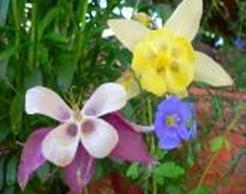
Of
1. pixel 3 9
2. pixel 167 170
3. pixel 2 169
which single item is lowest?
pixel 2 169

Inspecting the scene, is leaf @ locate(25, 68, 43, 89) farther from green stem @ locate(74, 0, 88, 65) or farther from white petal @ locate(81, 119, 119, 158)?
white petal @ locate(81, 119, 119, 158)

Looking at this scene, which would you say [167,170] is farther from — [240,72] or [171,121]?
[240,72]

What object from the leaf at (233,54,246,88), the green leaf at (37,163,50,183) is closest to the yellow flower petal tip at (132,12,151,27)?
the leaf at (233,54,246,88)

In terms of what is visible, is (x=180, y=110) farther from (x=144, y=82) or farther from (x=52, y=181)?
(x=52, y=181)

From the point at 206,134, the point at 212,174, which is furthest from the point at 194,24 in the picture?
the point at 212,174

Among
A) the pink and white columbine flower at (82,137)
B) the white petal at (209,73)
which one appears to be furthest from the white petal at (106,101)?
the white petal at (209,73)

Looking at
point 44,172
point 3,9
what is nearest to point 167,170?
point 44,172
